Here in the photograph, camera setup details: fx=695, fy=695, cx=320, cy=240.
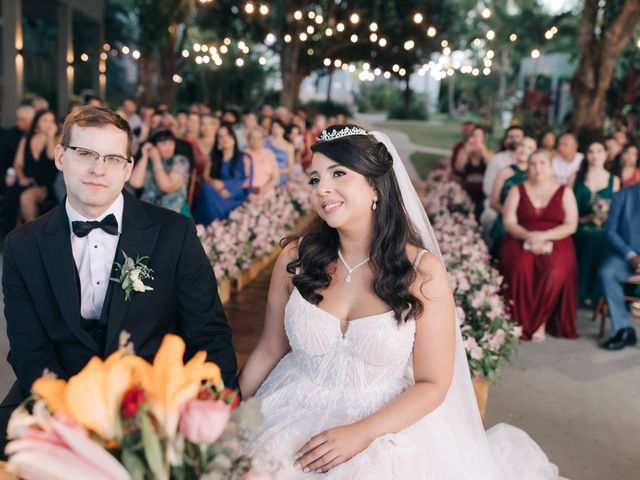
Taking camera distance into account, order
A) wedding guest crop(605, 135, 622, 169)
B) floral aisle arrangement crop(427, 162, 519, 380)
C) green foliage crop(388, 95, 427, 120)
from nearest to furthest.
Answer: floral aisle arrangement crop(427, 162, 519, 380) < wedding guest crop(605, 135, 622, 169) < green foliage crop(388, 95, 427, 120)

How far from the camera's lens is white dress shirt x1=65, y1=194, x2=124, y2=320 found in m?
2.51

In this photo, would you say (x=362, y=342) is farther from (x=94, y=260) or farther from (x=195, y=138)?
(x=195, y=138)

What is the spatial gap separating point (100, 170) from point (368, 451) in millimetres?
1277

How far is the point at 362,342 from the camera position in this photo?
245cm

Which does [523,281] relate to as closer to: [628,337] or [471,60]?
[628,337]

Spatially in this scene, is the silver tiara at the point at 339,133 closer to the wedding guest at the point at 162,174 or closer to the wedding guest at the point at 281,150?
the wedding guest at the point at 162,174

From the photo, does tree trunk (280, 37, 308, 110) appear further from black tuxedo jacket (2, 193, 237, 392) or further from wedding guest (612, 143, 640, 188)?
black tuxedo jacket (2, 193, 237, 392)

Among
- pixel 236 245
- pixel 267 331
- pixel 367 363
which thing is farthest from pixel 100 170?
pixel 236 245

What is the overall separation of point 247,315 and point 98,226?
3.55m

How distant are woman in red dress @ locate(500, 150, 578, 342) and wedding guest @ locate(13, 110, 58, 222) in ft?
16.7

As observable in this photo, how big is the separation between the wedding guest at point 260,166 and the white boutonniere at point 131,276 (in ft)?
20.0

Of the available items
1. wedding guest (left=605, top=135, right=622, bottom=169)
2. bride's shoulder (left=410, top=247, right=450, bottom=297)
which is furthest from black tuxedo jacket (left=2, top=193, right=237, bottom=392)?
wedding guest (left=605, top=135, right=622, bottom=169)

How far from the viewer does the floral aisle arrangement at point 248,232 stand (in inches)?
235

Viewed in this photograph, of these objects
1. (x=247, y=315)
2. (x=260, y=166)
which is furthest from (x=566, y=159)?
(x=247, y=315)
